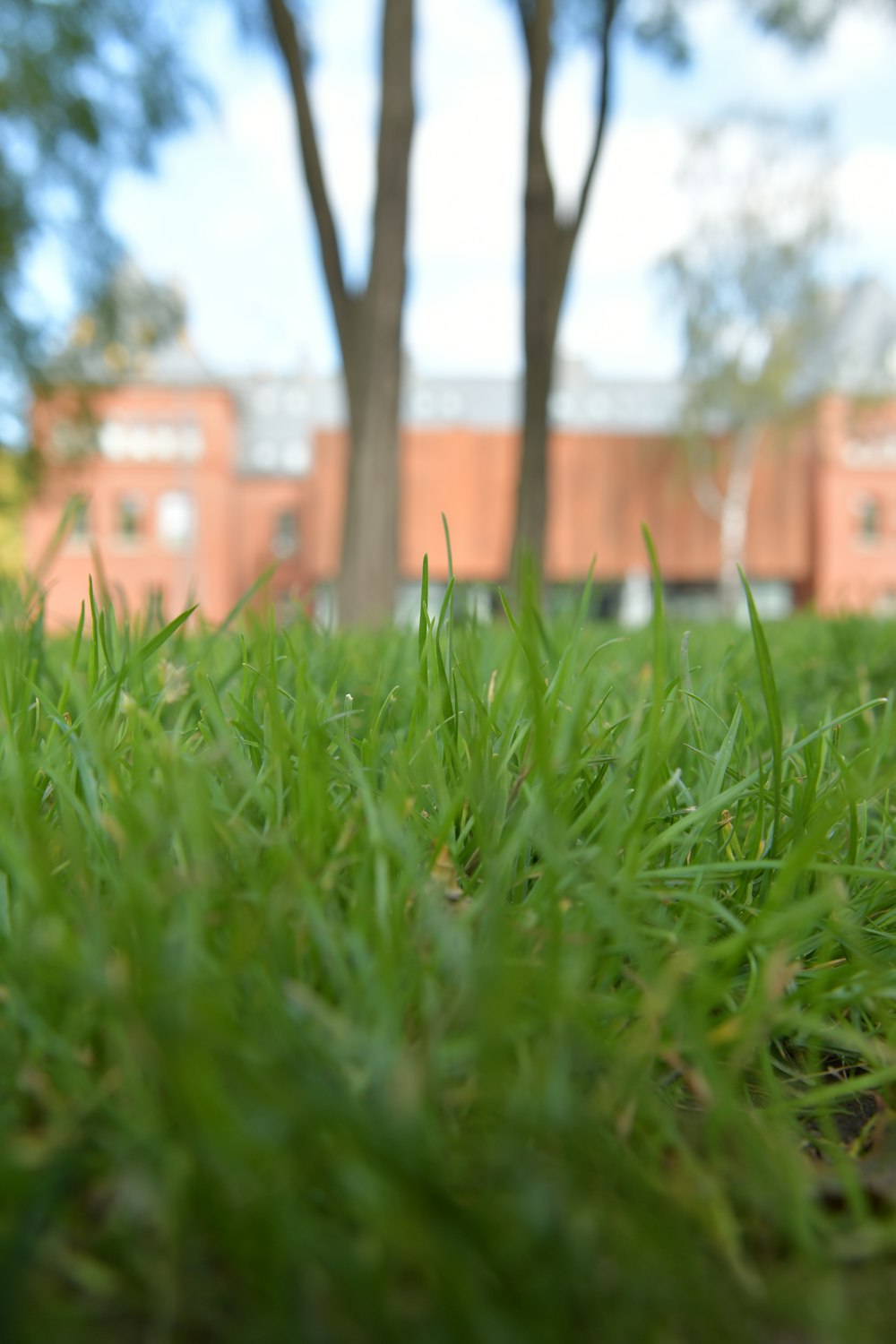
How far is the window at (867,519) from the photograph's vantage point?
120 feet

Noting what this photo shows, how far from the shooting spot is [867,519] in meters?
36.7

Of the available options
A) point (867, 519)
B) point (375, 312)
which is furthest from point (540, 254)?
point (867, 519)

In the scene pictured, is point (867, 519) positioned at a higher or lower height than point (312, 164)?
lower

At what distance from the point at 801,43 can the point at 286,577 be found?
2976 cm

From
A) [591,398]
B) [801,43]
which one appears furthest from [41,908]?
[591,398]

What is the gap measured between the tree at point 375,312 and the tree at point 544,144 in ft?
4.31

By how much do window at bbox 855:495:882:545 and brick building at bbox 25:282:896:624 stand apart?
65mm

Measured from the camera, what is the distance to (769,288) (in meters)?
27.2

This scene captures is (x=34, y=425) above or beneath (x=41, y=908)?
above

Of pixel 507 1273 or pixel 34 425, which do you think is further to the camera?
pixel 34 425

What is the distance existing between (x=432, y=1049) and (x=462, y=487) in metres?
31.3

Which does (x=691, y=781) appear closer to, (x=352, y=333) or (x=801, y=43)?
(x=352, y=333)

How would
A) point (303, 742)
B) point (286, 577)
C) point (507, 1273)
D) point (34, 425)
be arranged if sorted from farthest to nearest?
point (286, 577) < point (34, 425) < point (303, 742) < point (507, 1273)

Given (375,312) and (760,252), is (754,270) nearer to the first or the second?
(760,252)
